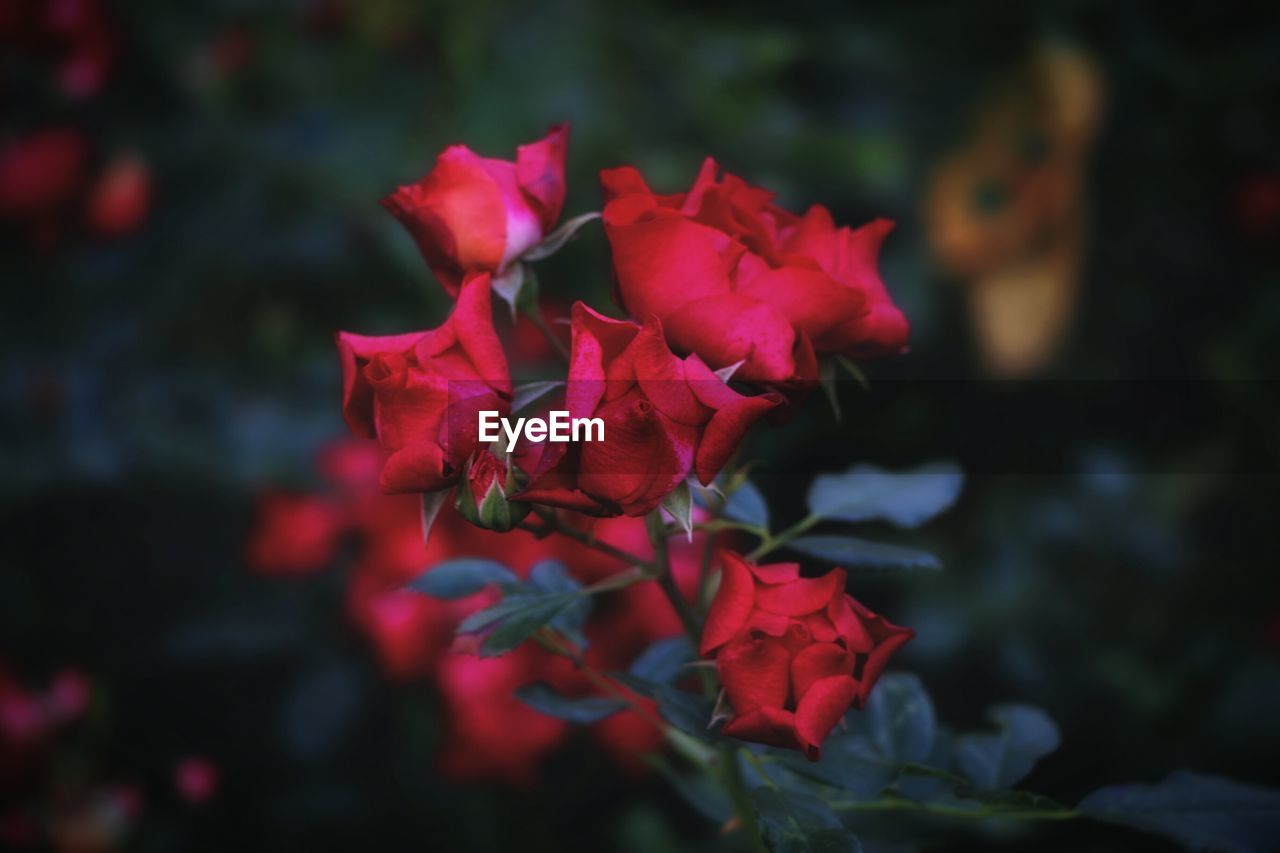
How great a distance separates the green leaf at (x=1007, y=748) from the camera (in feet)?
1.44

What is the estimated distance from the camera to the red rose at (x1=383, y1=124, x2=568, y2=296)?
1.34 feet

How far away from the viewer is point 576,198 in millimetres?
1161

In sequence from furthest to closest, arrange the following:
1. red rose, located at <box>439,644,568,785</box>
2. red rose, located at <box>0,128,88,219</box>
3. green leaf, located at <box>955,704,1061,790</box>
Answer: red rose, located at <box>0,128,88,219</box> → red rose, located at <box>439,644,568,785</box> → green leaf, located at <box>955,704,1061,790</box>

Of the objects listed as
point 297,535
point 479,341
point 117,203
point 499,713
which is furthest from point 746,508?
point 117,203

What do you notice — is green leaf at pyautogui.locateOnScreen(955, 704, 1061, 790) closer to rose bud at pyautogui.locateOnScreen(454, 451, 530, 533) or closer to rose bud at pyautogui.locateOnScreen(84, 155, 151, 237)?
rose bud at pyautogui.locateOnScreen(454, 451, 530, 533)

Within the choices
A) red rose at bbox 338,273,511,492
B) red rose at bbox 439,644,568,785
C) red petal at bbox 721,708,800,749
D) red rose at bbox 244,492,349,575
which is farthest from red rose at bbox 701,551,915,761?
red rose at bbox 244,492,349,575

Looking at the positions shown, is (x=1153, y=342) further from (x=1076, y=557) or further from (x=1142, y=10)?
(x=1076, y=557)

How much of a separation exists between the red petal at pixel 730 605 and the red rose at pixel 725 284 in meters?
0.07

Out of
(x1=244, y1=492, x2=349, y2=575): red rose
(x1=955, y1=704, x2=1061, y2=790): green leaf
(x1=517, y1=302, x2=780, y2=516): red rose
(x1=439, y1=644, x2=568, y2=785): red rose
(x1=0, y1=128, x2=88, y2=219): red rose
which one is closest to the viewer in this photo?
(x1=517, y1=302, x2=780, y2=516): red rose

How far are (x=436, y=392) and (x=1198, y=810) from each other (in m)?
0.34

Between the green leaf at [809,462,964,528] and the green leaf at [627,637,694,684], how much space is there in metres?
0.09

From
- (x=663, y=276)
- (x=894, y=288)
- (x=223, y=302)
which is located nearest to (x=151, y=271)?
(x=223, y=302)

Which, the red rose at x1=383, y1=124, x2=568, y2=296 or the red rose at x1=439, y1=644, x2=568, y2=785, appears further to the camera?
the red rose at x1=439, y1=644, x2=568, y2=785

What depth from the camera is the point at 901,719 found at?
48 centimetres
